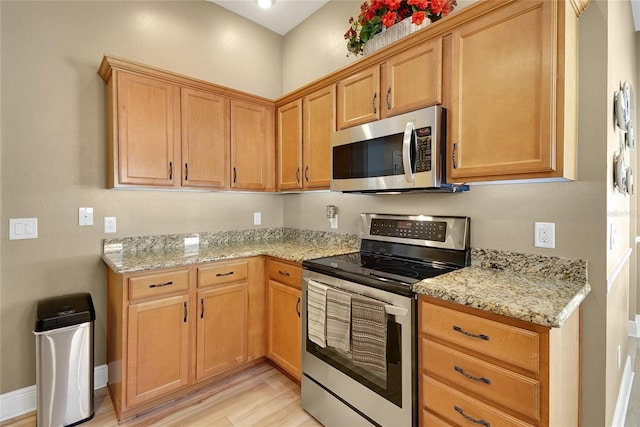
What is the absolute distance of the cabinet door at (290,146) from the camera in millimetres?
2686

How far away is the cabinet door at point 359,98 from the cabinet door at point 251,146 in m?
0.89

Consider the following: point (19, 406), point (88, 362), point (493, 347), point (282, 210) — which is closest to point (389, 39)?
point (493, 347)

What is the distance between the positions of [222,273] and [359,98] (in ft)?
5.14

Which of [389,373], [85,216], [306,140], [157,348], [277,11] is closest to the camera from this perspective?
[389,373]

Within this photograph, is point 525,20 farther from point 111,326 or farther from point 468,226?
point 111,326

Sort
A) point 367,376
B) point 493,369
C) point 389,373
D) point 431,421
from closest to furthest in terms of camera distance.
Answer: point 493,369 → point 431,421 → point 389,373 → point 367,376

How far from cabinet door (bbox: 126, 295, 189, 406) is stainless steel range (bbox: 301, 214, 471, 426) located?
32.0 inches

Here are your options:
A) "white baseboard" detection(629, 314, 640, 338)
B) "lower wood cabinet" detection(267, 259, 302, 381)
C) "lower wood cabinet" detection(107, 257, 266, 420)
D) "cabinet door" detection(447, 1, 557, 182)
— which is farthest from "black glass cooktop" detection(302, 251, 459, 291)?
"white baseboard" detection(629, 314, 640, 338)

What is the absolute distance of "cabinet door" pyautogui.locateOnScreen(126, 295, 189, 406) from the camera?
6.18 feet

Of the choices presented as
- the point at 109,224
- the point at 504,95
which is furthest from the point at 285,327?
the point at 504,95

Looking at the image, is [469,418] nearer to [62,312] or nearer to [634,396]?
[634,396]

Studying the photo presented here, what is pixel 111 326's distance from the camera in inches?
84.3

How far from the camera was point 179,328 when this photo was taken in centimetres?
205

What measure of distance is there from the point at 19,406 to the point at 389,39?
10.8ft
